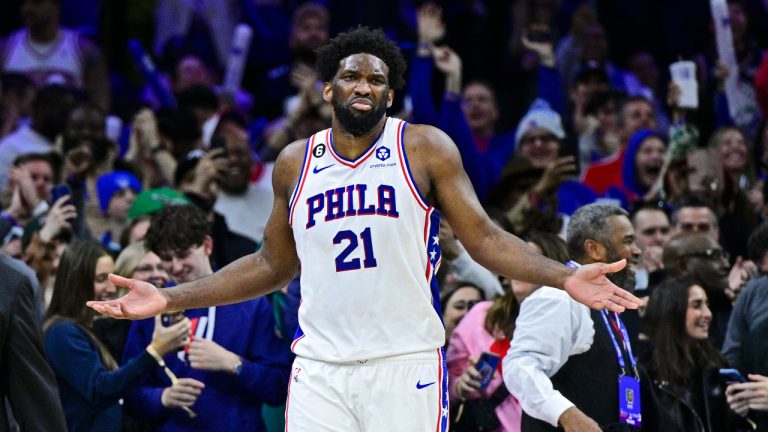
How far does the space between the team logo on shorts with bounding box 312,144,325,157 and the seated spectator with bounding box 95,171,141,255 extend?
4691 mm

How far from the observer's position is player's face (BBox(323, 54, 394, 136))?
533 cm

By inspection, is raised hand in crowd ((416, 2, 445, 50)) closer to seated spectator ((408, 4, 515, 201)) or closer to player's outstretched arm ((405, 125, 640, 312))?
seated spectator ((408, 4, 515, 201))

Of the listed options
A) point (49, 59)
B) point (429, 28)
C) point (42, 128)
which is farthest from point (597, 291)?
point (49, 59)

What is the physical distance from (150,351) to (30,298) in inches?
47.3

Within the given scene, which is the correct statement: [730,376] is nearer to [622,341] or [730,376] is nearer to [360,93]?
[622,341]

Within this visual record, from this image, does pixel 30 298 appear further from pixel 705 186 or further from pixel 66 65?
pixel 66 65

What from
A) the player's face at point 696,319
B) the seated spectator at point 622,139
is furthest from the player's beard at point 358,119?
the seated spectator at point 622,139

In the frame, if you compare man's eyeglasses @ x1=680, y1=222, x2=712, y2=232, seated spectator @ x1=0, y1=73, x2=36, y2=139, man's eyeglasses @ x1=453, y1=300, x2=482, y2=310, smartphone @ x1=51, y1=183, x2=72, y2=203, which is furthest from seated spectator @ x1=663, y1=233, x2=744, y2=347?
seated spectator @ x1=0, y1=73, x2=36, y2=139

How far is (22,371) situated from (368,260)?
1557 millimetres

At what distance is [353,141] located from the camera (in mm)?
5387

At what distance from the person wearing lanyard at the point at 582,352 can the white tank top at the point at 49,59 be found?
25.5ft

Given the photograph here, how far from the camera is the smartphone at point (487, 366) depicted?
697 centimetres

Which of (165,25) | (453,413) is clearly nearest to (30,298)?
(453,413)

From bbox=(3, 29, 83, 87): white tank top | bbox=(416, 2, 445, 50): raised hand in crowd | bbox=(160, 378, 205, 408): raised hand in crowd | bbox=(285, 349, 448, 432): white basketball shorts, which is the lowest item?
bbox=(285, 349, 448, 432): white basketball shorts
